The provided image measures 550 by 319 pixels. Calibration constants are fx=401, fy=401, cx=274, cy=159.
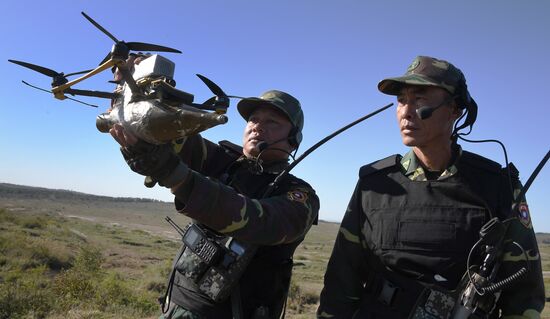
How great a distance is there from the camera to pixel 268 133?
371 centimetres

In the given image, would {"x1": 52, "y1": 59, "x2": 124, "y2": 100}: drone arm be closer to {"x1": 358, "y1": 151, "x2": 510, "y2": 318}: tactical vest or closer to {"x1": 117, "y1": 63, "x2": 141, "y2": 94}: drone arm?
{"x1": 117, "y1": 63, "x2": 141, "y2": 94}: drone arm

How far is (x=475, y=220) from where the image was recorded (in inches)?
111

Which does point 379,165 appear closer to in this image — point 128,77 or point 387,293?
point 387,293

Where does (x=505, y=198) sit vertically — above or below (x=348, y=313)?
above

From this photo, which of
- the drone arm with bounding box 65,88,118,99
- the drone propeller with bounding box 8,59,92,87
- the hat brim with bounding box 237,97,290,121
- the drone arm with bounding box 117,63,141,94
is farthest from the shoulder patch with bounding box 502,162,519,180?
the drone propeller with bounding box 8,59,92,87

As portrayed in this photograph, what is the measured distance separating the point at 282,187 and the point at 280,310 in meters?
1.05

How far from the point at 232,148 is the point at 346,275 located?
1.54 m

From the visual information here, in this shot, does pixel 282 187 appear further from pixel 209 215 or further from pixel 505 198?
pixel 505 198

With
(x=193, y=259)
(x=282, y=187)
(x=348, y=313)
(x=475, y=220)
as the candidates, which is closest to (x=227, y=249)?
(x=193, y=259)

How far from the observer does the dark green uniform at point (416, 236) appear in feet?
8.97

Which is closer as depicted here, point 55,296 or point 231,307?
point 231,307

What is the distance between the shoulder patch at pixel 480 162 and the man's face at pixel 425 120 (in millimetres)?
183

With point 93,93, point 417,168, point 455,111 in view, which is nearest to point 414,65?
point 455,111

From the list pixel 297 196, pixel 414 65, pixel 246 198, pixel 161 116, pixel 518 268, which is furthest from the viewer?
pixel 414 65
